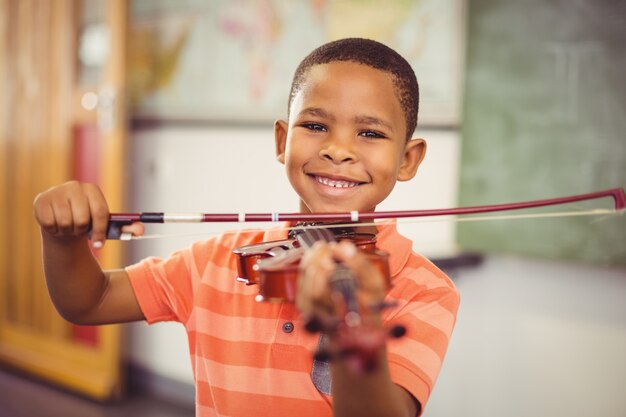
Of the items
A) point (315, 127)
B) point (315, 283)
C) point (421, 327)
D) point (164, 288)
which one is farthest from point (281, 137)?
point (315, 283)

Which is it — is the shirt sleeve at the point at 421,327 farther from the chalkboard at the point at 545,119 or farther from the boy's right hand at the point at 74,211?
the chalkboard at the point at 545,119

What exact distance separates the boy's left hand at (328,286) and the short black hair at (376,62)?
422 mm

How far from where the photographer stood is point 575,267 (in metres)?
2.10

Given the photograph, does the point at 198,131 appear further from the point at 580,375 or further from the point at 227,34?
the point at 580,375

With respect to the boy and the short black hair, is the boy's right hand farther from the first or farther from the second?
the short black hair

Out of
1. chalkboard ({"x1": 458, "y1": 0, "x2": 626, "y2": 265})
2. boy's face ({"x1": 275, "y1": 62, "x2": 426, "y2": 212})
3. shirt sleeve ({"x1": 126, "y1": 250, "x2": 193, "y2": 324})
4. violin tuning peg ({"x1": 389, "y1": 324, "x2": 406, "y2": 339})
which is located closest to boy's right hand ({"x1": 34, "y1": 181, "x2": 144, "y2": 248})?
shirt sleeve ({"x1": 126, "y1": 250, "x2": 193, "y2": 324})

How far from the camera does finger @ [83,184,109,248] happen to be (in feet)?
3.32

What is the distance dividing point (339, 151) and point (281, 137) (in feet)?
0.75

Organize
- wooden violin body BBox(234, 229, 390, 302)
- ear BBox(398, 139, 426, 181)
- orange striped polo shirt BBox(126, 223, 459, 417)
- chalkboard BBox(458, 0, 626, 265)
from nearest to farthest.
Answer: wooden violin body BBox(234, 229, 390, 302) < orange striped polo shirt BBox(126, 223, 459, 417) < ear BBox(398, 139, 426, 181) < chalkboard BBox(458, 0, 626, 265)

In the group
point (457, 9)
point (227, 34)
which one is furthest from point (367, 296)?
point (227, 34)

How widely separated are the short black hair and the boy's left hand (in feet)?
1.38

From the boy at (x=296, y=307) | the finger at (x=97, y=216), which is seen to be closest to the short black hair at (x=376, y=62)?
the boy at (x=296, y=307)

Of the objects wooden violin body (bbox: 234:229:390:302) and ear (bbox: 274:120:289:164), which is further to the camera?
ear (bbox: 274:120:289:164)

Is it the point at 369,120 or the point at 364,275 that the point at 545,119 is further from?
the point at 364,275
